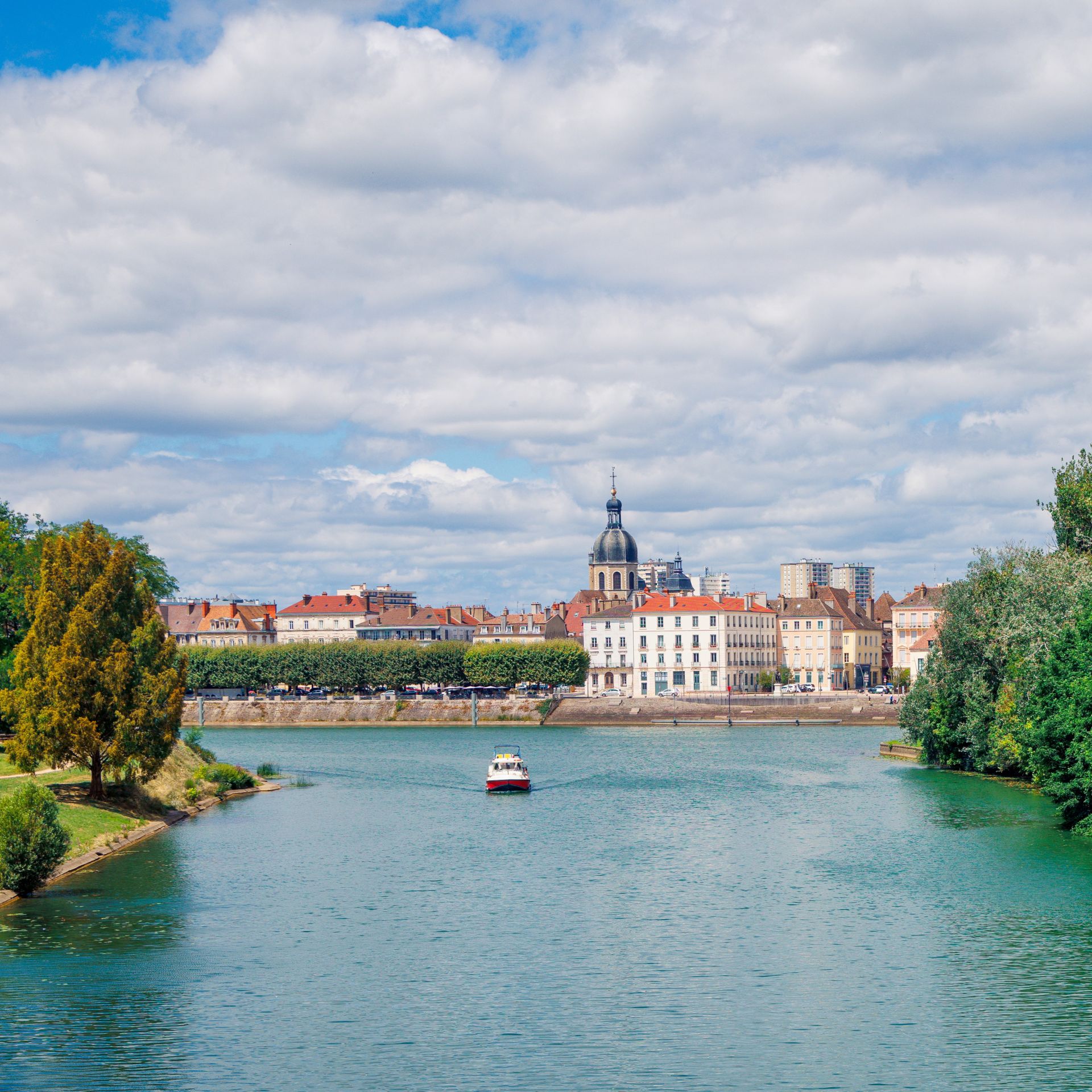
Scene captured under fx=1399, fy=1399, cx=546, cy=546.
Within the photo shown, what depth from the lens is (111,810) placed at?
68.3m

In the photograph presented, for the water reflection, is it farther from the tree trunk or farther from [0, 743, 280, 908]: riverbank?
the tree trunk

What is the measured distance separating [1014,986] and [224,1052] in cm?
2157

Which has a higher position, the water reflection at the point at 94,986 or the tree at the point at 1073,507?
the tree at the point at 1073,507

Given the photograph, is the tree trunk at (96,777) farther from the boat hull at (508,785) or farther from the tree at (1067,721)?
the tree at (1067,721)

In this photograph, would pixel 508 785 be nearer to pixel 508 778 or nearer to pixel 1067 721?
pixel 508 778

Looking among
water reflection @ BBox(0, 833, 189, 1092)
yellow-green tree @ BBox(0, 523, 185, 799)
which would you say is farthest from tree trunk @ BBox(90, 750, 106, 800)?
water reflection @ BBox(0, 833, 189, 1092)

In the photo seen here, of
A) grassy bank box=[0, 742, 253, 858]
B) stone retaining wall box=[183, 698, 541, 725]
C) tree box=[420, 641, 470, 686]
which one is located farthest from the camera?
tree box=[420, 641, 470, 686]

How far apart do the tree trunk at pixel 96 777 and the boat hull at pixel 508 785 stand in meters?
29.0

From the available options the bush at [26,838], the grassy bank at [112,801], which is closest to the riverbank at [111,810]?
the grassy bank at [112,801]

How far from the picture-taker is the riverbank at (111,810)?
6006 cm

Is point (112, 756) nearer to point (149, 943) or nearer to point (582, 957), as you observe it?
point (149, 943)

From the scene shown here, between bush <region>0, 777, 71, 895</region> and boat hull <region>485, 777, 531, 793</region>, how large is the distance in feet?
144

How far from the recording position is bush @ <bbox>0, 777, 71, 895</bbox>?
4959 centimetres

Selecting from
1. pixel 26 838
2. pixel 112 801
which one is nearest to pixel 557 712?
pixel 112 801
